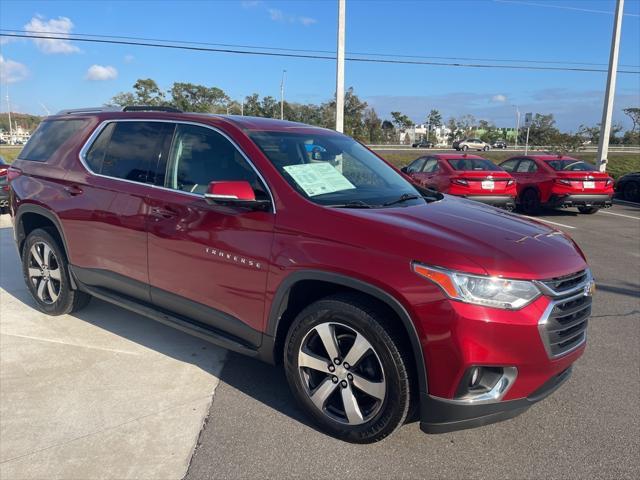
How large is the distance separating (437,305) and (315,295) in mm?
886

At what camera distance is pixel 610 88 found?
65.2 feet

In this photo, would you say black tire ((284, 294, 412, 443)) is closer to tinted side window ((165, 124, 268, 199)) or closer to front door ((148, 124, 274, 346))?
front door ((148, 124, 274, 346))

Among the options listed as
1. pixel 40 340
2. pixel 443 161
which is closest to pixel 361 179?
pixel 40 340

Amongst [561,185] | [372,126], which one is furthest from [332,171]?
[372,126]

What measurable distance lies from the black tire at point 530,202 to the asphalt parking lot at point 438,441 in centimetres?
990

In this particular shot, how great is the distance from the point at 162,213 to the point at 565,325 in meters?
2.65

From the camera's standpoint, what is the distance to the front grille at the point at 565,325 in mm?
2561

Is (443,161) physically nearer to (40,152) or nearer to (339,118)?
(339,118)

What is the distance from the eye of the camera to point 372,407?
2.84 meters

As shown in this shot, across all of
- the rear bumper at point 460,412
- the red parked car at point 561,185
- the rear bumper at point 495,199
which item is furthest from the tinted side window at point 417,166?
the rear bumper at point 460,412

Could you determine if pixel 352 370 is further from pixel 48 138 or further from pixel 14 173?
pixel 14 173

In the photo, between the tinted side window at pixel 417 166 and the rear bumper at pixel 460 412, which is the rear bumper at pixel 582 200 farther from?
the rear bumper at pixel 460 412

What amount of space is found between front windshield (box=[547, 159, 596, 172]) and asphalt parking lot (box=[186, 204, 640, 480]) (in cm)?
1004

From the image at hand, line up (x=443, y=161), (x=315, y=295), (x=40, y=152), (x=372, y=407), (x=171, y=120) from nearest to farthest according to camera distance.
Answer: (x=372, y=407) → (x=315, y=295) → (x=171, y=120) → (x=40, y=152) → (x=443, y=161)
